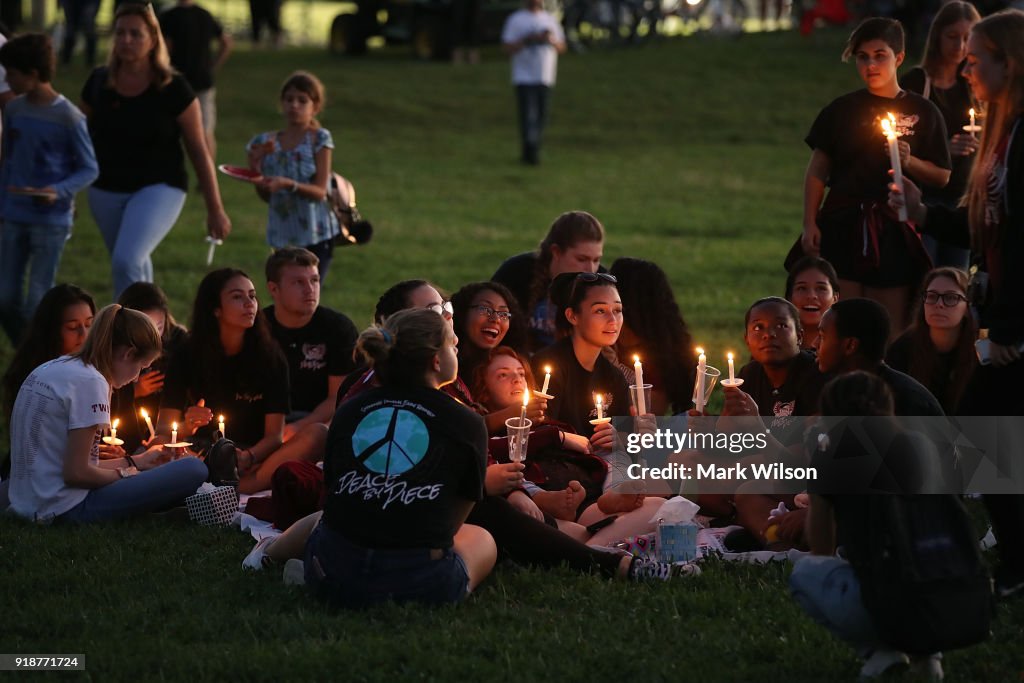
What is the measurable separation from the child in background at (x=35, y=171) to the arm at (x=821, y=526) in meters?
5.48

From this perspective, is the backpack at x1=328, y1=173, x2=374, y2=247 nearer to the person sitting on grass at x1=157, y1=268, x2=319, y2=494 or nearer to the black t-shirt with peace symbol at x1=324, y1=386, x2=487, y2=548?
the person sitting on grass at x1=157, y1=268, x2=319, y2=494

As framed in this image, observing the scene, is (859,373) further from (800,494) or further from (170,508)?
(170,508)

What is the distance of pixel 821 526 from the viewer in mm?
4738

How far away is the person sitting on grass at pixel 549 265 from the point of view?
302 inches

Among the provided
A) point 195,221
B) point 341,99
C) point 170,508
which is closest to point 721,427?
point 170,508

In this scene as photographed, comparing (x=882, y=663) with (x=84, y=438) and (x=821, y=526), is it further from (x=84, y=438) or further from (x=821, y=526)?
(x=84, y=438)

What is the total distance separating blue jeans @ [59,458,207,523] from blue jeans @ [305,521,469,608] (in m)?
1.51

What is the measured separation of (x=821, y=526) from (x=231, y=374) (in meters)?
3.77

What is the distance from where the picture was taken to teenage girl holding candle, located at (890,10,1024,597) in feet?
17.6

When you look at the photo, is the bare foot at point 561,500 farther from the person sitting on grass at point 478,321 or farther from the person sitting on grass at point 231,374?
the person sitting on grass at point 231,374

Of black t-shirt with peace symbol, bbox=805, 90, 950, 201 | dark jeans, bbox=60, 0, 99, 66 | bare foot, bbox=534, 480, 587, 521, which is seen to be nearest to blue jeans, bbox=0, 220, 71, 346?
bare foot, bbox=534, 480, 587, 521

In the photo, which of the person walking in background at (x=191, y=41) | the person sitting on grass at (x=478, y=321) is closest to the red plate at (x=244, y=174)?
the person sitting on grass at (x=478, y=321)

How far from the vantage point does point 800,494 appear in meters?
6.30

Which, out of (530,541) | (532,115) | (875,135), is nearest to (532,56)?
(532,115)
